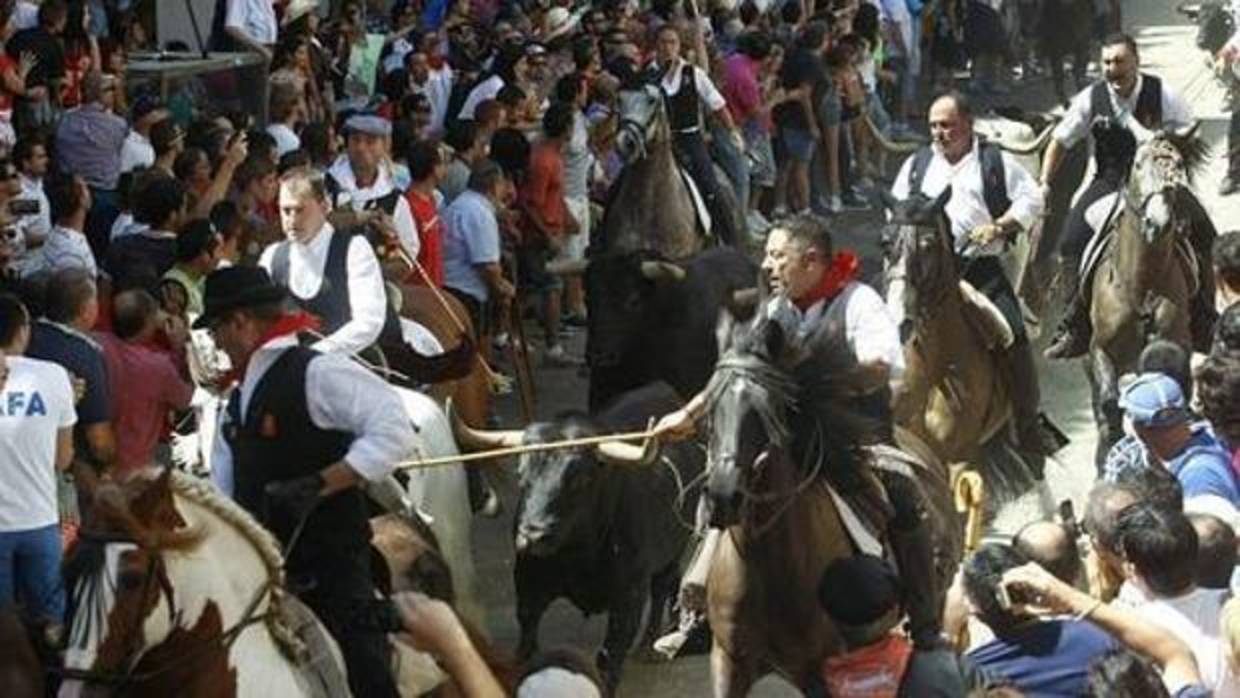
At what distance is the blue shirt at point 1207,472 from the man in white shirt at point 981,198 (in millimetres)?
3944

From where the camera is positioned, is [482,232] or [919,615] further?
[482,232]

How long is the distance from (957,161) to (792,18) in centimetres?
1267

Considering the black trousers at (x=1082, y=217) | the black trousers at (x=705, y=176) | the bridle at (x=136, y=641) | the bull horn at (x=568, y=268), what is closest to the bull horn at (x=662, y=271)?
the bull horn at (x=568, y=268)

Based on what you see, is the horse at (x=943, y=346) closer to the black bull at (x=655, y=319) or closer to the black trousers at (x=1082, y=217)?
the black bull at (x=655, y=319)

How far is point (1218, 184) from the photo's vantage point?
25422 mm

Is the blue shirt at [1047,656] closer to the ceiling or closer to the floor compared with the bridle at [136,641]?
closer to the floor

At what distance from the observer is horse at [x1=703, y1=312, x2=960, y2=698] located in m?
9.55

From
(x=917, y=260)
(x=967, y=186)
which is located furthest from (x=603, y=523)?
(x=967, y=186)

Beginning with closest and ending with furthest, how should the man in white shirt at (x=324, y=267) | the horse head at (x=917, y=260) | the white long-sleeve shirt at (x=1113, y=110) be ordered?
the man in white shirt at (x=324, y=267) < the horse head at (x=917, y=260) < the white long-sleeve shirt at (x=1113, y=110)

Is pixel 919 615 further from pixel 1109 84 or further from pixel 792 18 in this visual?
pixel 792 18

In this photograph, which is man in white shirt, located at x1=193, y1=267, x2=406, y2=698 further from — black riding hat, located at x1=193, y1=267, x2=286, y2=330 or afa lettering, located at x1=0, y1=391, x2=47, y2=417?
afa lettering, located at x1=0, y1=391, x2=47, y2=417

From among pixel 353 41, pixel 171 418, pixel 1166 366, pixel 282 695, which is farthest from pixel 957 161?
pixel 353 41

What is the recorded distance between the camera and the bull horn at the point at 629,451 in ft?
35.9

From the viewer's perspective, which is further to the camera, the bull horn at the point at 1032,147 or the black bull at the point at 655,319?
the bull horn at the point at 1032,147
